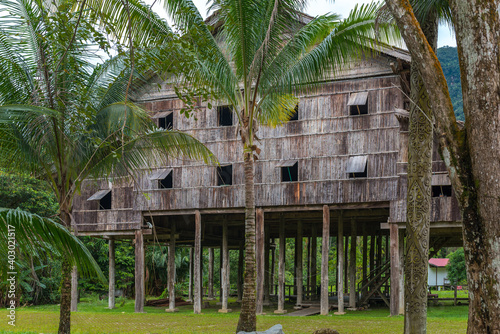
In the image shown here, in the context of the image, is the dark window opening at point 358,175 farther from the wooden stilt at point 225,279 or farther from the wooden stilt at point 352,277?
the wooden stilt at point 225,279

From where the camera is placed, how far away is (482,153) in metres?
5.33

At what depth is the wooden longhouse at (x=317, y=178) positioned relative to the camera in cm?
→ 1873

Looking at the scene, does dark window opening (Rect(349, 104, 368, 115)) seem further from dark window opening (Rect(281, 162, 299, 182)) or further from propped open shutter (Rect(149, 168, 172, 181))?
propped open shutter (Rect(149, 168, 172, 181))

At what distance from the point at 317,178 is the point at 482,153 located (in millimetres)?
14557

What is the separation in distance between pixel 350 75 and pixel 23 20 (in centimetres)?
1209

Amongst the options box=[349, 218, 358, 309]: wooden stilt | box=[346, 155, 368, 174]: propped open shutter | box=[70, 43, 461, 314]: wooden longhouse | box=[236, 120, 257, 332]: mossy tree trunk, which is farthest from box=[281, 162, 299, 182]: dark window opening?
box=[236, 120, 257, 332]: mossy tree trunk

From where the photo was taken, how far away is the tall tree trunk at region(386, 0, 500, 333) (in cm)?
514

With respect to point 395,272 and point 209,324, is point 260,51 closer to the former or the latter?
point 209,324

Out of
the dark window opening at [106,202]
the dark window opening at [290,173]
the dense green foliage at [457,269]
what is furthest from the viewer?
the dense green foliage at [457,269]

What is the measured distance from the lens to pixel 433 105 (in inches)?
229

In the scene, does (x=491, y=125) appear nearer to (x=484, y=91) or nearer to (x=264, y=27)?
(x=484, y=91)

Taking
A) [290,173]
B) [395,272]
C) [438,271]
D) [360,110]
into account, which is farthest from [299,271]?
[438,271]

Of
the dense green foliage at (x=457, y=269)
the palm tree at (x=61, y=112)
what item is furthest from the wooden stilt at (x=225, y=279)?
the dense green foliage at (x=457, y=269)

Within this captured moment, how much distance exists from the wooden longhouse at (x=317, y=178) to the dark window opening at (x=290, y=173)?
6 cm
